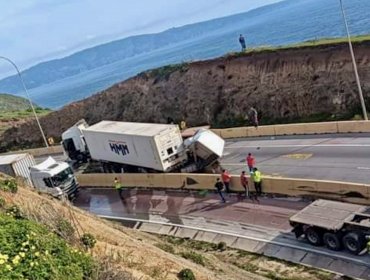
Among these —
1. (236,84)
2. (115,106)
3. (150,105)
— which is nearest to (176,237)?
(236,84)

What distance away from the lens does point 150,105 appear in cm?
5703

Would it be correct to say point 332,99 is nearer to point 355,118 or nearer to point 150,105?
point 355,118

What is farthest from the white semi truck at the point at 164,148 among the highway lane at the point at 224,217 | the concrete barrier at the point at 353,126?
the concrete barrier at the point at 353,126

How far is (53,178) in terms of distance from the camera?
36031mm

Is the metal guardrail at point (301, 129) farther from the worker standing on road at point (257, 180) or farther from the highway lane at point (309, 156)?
the worker standing on road at point (257, 180)

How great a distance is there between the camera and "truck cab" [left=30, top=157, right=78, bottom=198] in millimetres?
35906

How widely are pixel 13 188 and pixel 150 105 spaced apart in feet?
120

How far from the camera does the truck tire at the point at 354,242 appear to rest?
1956cm

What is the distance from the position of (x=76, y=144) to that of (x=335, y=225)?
30257 mm

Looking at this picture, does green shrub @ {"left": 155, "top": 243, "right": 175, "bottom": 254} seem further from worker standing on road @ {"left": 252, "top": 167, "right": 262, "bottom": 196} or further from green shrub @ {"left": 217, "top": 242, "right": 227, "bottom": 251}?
worker standing on road @ {"left": 252, "top": 167, "right": 262, "bottom": 196}

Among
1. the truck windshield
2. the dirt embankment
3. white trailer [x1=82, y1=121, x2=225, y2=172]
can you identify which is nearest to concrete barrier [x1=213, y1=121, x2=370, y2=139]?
the dirt embankment

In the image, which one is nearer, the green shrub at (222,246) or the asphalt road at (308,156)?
the green shrub at (222,246)

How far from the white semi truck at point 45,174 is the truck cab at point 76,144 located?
25.2 ft

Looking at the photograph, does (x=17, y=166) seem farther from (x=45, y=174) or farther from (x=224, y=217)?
(x=224, y=217)
